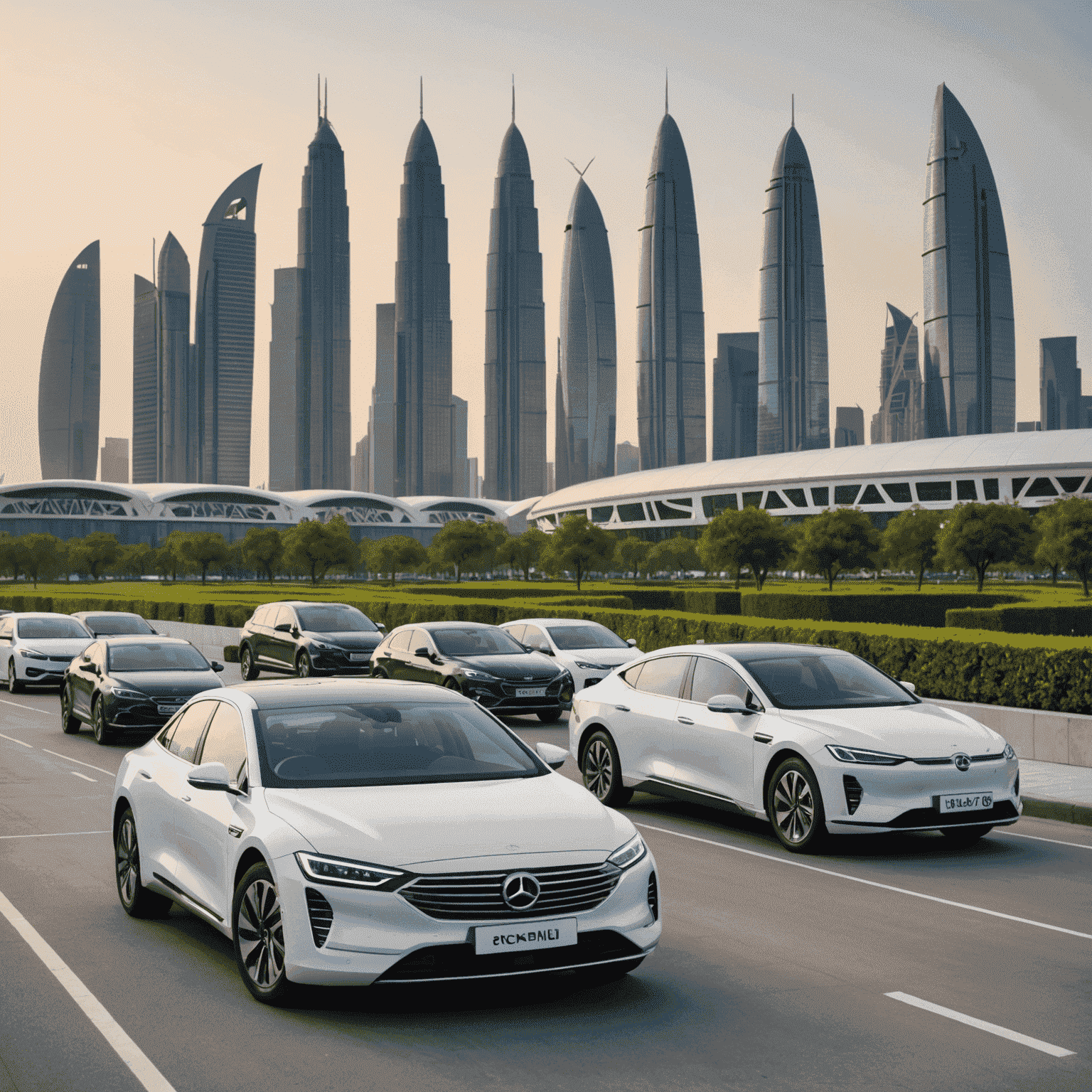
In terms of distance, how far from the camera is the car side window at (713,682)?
32.1ft

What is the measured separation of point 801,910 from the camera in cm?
711

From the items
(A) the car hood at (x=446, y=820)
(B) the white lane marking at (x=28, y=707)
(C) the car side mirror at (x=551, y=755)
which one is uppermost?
(C) the car side mirror at (x=551, y=755)

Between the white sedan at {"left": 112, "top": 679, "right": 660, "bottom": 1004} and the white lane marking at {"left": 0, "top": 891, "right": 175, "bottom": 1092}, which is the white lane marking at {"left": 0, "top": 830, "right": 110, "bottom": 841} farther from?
the white sedan at {"left": 112, "top": 679, "right": 660, "bottom": 1004}

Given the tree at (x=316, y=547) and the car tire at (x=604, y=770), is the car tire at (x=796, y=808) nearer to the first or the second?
the car tire at (x=604, y=770)

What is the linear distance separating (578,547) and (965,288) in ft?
419

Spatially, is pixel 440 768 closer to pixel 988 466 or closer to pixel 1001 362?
pixel 988 466

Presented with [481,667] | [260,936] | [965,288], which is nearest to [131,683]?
[481,667]

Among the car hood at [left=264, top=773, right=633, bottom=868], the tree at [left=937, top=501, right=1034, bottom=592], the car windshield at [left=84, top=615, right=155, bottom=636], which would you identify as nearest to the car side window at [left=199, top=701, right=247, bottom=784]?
the car hood at [left=264, top=773, right=633, bottom=868]

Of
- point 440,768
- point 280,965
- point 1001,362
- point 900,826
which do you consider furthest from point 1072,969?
point 1001,362

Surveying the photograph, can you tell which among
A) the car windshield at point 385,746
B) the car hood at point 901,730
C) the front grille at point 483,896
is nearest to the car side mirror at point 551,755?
the car windshield at point 385,746

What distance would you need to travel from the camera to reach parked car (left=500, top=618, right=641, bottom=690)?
18.5 m

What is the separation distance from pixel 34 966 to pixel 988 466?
11419cm

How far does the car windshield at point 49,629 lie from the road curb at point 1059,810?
696 inches

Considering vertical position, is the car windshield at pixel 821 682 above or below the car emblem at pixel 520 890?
above
